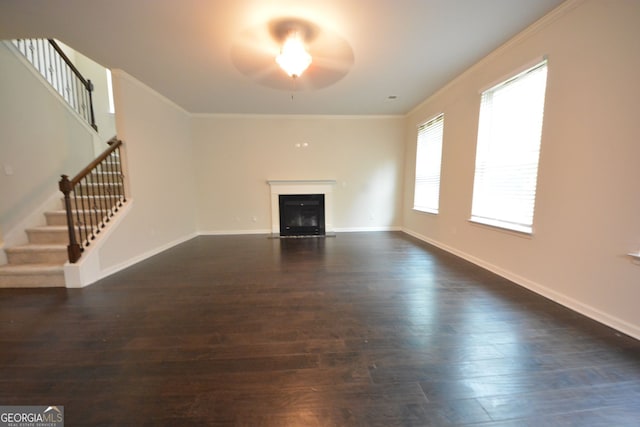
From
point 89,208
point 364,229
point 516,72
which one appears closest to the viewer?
point 516,72

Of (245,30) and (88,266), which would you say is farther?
(88,266)

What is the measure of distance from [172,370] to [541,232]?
3.34m

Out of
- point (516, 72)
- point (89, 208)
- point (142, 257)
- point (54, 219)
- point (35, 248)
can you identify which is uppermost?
point (516, 72)

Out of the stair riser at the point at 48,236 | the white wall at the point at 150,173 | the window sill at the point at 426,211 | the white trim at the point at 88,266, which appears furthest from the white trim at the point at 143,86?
the window sill at the point at 426,211

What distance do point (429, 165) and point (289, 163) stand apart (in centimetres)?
305

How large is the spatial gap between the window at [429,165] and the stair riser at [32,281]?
5.46 meters

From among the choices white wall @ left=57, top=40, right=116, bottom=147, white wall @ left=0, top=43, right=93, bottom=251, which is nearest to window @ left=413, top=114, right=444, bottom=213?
white wall @ left=0, top=43, right=93, bottom=251

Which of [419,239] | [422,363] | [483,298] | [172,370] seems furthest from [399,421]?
[419,239]

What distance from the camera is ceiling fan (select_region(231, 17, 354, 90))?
237 cm

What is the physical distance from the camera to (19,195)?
9.80 feet

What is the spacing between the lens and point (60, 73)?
153 inches

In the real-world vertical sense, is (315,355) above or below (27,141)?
below

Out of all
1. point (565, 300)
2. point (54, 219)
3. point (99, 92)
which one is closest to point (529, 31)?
point (565, 300)

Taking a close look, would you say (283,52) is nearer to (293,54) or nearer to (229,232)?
(293,54)
